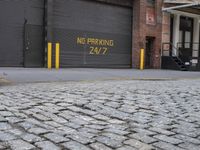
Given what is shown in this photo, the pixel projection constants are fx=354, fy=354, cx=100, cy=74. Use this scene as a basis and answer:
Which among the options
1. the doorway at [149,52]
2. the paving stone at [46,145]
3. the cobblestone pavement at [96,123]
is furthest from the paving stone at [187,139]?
the doorway at [149,52]

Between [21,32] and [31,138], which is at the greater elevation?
[21,32]

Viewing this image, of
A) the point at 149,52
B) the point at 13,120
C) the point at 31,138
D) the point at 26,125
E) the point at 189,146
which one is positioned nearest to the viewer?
the point at 31,138

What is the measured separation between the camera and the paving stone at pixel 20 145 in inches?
161

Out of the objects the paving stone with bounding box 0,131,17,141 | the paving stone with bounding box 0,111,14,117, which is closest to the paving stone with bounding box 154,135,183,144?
the paving stone with bounding box 0,131,17,141

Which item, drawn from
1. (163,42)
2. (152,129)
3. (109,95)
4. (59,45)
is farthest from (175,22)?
(152,129)

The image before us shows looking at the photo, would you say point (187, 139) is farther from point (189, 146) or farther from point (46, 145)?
point (46, 145)

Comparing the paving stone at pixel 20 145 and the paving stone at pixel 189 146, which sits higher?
the paving stone at pixel 20 145

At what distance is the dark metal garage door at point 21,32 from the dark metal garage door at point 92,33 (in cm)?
119

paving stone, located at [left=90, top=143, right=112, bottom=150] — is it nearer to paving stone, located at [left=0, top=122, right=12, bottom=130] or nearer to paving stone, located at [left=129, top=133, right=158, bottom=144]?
paving stone, located at [left=129, top=133, right=158, bottom=144]

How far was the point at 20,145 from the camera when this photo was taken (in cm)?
419

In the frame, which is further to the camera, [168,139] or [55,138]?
[168,139]

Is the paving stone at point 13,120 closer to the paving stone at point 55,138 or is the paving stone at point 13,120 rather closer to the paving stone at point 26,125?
the paving stone at point 26,125

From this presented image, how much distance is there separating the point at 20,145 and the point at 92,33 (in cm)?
2044

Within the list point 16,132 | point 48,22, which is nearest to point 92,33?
point 48,22
